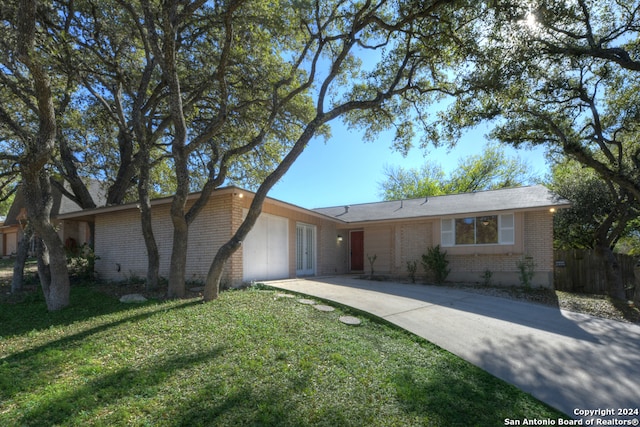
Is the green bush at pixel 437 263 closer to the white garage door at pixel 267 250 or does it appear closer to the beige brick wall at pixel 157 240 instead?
the white garage door at pixel 267 250

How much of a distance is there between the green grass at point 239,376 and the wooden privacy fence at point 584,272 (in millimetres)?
10841

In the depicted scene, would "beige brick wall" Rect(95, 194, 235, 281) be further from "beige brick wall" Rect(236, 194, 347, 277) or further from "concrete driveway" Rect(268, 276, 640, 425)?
"concrete driveway" Rect(268, 276, 640, 425)

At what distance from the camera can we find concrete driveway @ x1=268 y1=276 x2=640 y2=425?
4.07 metres

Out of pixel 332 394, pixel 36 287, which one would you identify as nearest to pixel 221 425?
pixel 332 394

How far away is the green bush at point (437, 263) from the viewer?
1245cm

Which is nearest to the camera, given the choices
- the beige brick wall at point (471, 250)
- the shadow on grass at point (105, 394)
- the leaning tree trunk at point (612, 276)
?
the shadow on grass at point (105, 394)

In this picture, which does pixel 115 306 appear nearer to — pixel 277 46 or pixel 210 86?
pixel 210 86

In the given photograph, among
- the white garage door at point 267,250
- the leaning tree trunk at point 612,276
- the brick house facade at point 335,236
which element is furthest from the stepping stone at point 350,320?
the leaning tree trunk at point 612,276

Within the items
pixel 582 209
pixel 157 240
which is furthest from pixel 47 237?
pixel 582 209

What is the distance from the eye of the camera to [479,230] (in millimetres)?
12664

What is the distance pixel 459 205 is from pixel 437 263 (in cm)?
283

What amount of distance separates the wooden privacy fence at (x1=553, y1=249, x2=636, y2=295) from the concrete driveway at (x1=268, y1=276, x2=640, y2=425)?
18.9ft

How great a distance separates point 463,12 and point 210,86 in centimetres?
707

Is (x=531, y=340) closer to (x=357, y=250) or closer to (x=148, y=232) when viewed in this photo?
(x=148, y=232)
